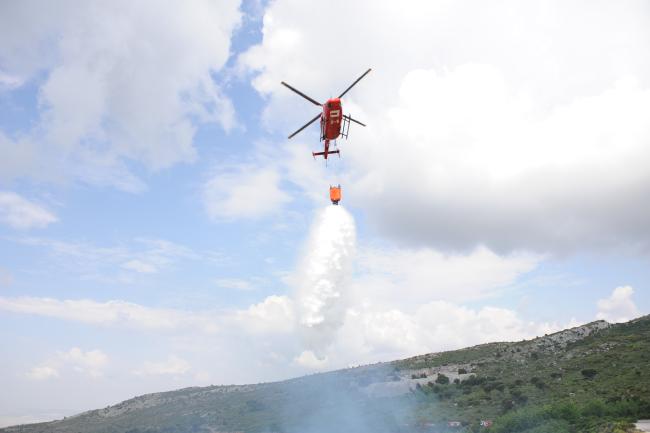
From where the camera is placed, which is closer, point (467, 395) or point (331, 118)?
point (331, 118)

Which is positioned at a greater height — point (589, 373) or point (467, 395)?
point (589, 373)

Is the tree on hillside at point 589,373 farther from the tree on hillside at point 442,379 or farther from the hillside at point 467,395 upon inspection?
the tree on hillside at point 442,379

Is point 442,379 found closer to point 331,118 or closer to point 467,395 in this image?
point 467,395

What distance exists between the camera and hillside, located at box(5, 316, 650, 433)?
61.3 m

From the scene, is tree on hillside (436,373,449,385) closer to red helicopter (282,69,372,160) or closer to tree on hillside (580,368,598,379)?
tree on hillside (580,368,598,379)

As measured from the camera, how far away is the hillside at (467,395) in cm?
6128

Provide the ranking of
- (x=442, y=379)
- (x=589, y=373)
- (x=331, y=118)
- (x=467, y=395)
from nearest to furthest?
1. (x=331, y=118)
2. (x=589, y=373)
3. (x=467, y=395)
4. (x=442, y=379)

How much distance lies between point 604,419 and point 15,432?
157835mm

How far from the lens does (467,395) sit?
8706cm

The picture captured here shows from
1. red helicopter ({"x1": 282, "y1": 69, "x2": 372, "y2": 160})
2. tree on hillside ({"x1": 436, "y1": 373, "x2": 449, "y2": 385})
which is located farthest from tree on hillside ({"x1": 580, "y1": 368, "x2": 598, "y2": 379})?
red helicopter ({"x1": 282, "y1": 69, "x2": 372, "y2": 160})

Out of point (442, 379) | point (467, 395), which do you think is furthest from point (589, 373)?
point (442, 379)

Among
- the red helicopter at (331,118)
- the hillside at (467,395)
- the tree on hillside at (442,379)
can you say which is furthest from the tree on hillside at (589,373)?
the red helicopter at (331,118)

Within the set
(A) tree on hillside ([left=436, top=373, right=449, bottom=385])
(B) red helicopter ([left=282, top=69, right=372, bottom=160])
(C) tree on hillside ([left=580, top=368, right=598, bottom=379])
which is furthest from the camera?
(A) tree on hillside ([left=436, top=373, right=449, bottom=385])

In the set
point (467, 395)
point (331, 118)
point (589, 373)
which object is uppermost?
point (331, 118)
